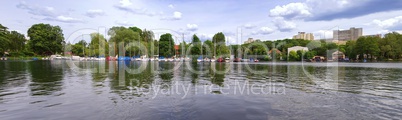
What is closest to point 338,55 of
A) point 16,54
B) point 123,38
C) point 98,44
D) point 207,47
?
point 207,47

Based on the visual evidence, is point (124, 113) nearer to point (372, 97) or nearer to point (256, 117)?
point (256, 117)

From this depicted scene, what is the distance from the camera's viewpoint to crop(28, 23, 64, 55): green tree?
107 metres

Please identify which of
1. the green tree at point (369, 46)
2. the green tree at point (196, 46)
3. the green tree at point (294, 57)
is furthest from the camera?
the green tree at point (294, 57)

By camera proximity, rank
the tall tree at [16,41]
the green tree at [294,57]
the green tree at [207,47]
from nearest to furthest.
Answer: the tall tree at [16,41]
the green tree at [207,47]
the green tree at [294,57]

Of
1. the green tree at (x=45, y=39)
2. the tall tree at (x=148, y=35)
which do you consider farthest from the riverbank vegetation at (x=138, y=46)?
the tall tree at (x=148, y=35)

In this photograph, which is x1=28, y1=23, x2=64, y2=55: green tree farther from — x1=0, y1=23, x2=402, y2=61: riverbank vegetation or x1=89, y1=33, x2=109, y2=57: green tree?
x1=89, y1=33, x2=109, y2=57: green tree

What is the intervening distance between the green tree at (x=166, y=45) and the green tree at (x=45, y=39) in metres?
46.7

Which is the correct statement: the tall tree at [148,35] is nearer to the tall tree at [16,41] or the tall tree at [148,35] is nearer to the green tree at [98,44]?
the green tree at [98,44]

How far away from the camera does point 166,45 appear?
124 metres

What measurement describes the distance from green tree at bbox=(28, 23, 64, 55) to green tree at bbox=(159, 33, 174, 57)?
4672cm

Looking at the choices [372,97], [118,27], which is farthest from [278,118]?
[118,27]

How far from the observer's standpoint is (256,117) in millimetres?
9383

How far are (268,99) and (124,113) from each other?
744cm

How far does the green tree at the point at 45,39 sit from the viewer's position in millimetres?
106625
